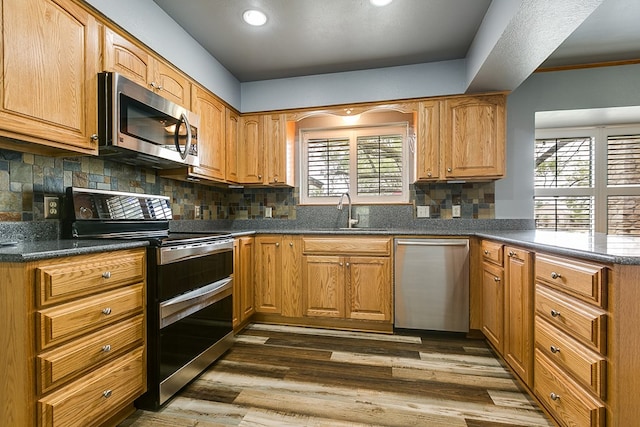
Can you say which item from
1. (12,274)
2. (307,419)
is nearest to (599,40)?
(307,419)

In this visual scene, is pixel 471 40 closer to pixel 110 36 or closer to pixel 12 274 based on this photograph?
pixel 110 36

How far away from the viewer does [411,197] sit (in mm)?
3158

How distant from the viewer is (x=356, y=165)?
3346 millimetres

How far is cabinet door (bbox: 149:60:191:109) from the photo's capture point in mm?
2111

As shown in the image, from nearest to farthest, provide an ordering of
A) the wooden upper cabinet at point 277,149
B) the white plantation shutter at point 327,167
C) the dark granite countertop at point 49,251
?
the dark granite countertop at point 49,251, the wooden upper cabinet at point 277,149, the white plantation shutter at point 327,167

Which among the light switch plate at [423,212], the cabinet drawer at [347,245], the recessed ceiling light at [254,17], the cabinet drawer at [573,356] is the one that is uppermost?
the recessed ceiling light at [254,17]

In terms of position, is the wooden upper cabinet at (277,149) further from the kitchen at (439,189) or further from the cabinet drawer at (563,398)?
the cabinet drawer at (563,398)

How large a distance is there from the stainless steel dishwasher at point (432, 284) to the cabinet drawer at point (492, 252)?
168mm

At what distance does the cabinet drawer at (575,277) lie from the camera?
114cm

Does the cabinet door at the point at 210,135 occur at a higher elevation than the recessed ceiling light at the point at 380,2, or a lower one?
lower

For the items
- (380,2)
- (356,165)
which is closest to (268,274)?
(356,165)

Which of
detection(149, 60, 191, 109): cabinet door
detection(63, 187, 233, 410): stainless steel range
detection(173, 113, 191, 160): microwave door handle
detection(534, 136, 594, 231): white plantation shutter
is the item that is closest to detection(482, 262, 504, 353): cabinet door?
detection(534, 136, 594, 231): white plantation shutter

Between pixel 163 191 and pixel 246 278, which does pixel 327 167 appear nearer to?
pixel 246 278

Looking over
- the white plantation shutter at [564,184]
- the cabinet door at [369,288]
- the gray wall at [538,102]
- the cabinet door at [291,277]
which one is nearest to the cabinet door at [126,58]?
the cabinet door at [291,277]
